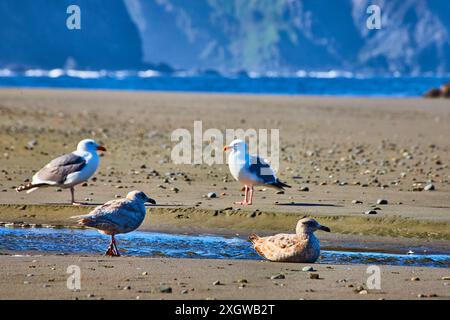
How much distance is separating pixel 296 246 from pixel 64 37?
14626cm

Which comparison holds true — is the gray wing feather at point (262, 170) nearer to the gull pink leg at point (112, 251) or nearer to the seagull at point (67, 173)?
the seagull at point (67, 173)

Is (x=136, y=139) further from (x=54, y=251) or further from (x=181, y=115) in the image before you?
(x=54, y=251)

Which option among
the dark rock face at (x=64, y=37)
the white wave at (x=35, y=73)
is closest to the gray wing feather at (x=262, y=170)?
the white wave at (x=35, y=73)

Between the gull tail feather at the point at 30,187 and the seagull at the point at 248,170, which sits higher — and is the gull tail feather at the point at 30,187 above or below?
below

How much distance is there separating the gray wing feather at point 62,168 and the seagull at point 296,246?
15.0 ft

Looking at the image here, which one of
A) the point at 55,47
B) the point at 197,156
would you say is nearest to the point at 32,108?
the point at 197,156

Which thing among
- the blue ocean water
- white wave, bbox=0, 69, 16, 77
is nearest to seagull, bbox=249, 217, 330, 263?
the blue ocean water

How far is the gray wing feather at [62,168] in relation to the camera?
1461 cm

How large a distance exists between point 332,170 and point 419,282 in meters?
8.89

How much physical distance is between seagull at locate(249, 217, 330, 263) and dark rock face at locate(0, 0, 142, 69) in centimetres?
13601

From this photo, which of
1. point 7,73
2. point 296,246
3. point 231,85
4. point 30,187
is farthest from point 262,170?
point 7,73

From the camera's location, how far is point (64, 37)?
153625 mm
